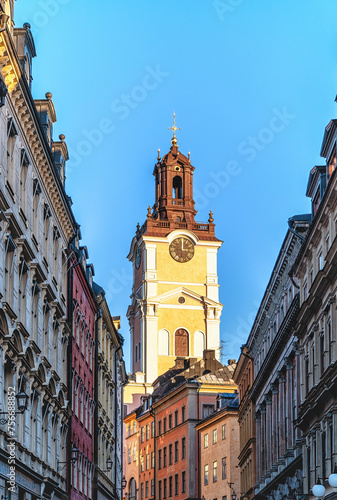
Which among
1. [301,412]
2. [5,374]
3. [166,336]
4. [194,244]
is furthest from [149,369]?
[5,374]

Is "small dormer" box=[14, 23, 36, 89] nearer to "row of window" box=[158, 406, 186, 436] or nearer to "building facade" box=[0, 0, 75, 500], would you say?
"building facade" box=[0, 0, 75, 500]

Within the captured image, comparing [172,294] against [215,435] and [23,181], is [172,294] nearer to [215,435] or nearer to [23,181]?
[215,435]

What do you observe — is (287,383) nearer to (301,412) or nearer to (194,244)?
(301,412)

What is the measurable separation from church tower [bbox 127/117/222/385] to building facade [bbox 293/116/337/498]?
279 ft

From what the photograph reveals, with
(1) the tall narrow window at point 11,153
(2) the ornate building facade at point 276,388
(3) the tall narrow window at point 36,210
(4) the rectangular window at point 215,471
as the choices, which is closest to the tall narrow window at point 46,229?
(3) the tall narrow window at point 36,210

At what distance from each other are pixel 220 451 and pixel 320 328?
52.5 m

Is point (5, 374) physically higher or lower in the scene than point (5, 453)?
higher

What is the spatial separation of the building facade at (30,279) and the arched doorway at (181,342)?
8897cm

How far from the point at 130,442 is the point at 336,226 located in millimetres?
93810

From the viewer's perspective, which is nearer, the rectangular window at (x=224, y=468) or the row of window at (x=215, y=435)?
the rectangular window at (x=224, y=468)

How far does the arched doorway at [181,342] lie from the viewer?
134625 millimetres

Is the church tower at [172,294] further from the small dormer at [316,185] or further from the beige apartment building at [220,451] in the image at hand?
the small dormer at [316,185]

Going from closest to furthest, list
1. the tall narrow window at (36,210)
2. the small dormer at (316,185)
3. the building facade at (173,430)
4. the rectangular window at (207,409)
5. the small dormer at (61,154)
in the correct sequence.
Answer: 1. the tall narrow window at (36,210)
2. the small dormer at (316,185)
3. the small dormer at (61,154)
4. the building facade at (173,430)
5. the rectangular window at (207,409)

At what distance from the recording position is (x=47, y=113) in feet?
138
